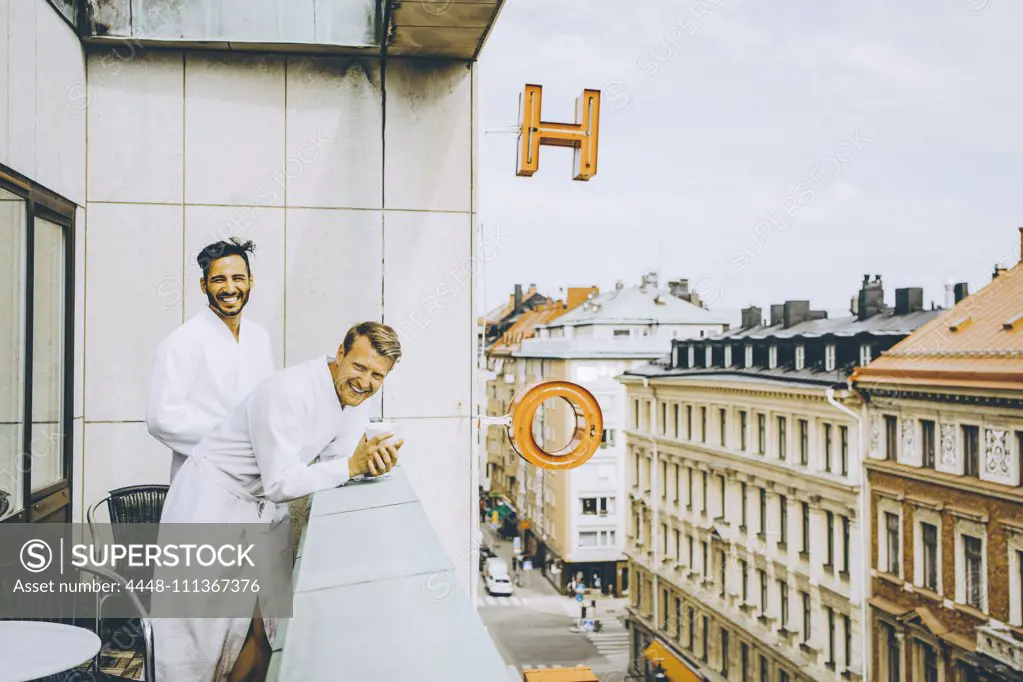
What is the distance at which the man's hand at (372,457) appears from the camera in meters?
2.51

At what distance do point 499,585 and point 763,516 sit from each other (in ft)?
41.4

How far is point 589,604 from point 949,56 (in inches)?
3268

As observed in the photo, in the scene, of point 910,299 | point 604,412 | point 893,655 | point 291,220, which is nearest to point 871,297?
point 910,299

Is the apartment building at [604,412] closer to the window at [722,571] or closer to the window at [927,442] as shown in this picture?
the window at [722,571]

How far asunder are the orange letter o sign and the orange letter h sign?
4.13 feet

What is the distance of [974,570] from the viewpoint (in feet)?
61.3

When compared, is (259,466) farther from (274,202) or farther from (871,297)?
(871,297)

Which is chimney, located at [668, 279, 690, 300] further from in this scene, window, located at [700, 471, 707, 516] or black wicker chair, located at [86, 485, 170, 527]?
black wicker chair, located at [86, 485, 170, 527]

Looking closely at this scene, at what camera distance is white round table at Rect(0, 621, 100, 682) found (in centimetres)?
176

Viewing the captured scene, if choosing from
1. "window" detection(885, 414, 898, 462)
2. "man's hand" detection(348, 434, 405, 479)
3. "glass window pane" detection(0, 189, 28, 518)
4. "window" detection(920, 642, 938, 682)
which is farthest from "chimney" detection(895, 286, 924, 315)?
"man's hand" detection(348, 434, 405, 479)

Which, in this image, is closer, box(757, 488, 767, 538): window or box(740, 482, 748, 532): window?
box(757, 488, 767, 538): window

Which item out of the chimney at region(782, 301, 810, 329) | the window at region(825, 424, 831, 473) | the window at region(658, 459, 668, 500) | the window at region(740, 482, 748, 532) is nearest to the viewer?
the window at region(825, 424, 831, 473)

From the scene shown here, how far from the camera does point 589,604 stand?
3569 cm

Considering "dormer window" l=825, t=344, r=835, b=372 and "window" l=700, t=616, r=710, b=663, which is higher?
"dormer window" l=825, t=344, r=835, b=372
